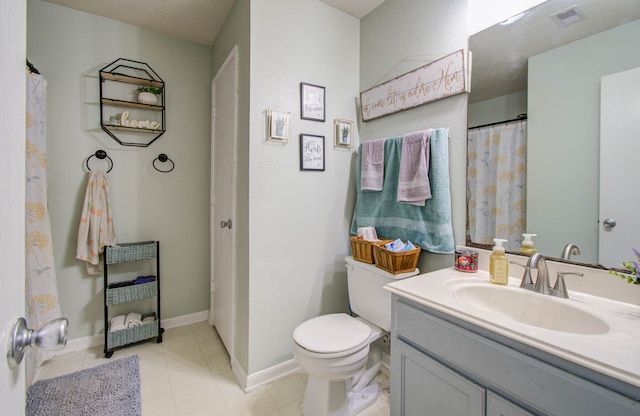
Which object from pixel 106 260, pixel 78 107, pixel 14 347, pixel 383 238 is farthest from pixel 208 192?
pixel 14 347

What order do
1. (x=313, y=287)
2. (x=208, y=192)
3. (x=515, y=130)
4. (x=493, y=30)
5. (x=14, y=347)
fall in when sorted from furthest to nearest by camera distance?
(x=208, y=192), (x=313, y=287), (x=493, y=30), (x=515, y=130), (x=14, y=347)

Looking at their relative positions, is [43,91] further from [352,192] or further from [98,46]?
[352,192]

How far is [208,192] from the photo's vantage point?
263 cm

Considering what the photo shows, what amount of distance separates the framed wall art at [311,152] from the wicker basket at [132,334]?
1683 millimetres

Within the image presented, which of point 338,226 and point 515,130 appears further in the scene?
point 338,226

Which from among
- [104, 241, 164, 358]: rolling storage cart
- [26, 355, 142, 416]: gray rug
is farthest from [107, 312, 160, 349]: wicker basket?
[26, 355, 142, 416]: gray rug

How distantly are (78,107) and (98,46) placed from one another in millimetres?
491

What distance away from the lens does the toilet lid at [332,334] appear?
1.39 meters

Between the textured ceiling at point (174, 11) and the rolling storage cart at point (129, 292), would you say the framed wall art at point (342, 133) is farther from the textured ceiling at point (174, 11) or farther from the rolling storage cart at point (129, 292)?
the rolling storage cart at point (129, 292)

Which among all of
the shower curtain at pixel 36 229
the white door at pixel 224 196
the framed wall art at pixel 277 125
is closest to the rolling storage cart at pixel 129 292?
the shower curtain at pixel 36 229

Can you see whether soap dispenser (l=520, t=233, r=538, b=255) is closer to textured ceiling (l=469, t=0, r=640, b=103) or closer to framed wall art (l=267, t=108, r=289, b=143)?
textured ceiling (l=469, t=0, r=640, b=103)

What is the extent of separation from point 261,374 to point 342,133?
1668 mm

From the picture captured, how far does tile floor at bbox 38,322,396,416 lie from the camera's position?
158 centimetres

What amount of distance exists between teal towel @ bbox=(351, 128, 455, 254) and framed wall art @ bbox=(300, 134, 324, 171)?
288 millimetres
